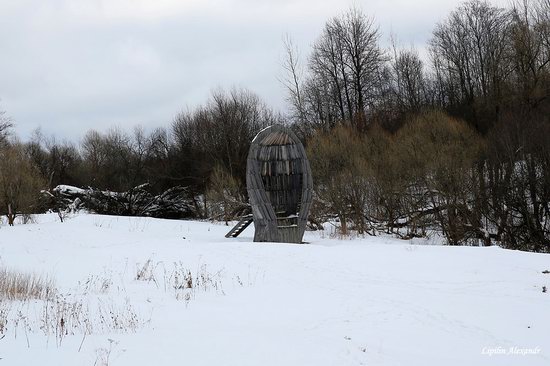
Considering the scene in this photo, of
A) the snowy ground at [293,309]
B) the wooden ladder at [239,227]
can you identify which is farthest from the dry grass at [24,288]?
the wooden ladder at [239,227]

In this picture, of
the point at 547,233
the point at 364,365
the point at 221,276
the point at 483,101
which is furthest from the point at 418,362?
the point at 483,101

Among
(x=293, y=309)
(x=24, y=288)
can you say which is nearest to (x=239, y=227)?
(x=24, y=288)

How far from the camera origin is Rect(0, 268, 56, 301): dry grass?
24.3 ft

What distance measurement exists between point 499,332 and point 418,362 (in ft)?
5.24

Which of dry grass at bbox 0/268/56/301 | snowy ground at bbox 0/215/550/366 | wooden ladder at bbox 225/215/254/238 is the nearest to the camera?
snowy ground at bbox 0/215/550/366

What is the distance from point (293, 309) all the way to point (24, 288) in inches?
176

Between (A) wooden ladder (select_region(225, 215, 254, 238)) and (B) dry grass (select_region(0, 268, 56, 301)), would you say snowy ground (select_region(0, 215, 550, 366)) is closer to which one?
(B) dry grass (select_region(0, 268, 56, 301))

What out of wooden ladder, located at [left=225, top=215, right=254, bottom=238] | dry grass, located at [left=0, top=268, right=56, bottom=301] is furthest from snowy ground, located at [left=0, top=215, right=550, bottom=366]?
wooden ladder, located at [left=225, top=215, right=254, bottom=238]

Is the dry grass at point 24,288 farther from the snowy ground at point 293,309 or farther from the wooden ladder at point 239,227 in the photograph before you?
the wooden ladder at point 239,227

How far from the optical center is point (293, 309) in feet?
22.6

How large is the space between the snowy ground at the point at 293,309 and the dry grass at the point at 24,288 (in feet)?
0.91

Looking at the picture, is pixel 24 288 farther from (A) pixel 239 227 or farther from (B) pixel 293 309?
(A) pixel 239 227

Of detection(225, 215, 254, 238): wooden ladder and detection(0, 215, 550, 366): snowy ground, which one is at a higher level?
detection(225, 215, 254, 238): wooden ladder

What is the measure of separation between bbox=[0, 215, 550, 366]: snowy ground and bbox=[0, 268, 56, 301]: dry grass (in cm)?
28
